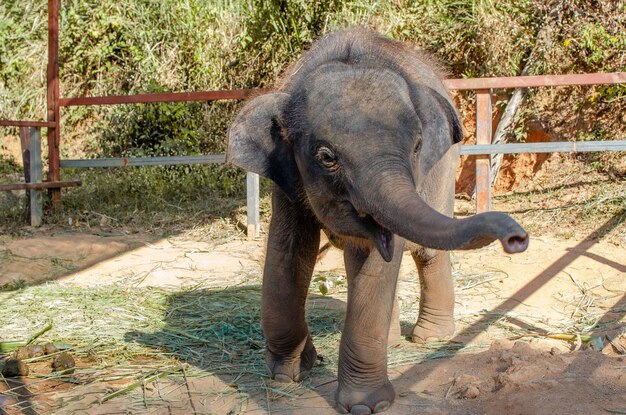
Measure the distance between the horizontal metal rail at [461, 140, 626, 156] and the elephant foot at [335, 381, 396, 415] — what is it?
4322 mm

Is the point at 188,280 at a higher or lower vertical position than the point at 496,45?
lower

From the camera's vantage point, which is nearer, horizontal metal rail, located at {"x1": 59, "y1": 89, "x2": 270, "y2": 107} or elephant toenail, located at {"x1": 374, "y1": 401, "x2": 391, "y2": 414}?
elephant toenail, located at {"x1": 374, "y1": 401, "x2": 391, "y2": 414}

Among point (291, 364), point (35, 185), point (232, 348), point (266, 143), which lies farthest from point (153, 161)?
point (266, 143)

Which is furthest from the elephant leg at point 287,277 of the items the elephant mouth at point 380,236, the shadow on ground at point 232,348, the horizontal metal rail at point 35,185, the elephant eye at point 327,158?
the horizontal metal rail at point 35,185

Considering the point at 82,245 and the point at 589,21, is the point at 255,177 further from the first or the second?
the point at 589,21

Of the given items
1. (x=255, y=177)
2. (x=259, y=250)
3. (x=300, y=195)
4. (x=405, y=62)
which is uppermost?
(x=405, y=62)

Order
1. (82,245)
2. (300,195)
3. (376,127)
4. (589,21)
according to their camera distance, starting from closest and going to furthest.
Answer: (376,127) < (300,195) < (82,245) < (589,21)

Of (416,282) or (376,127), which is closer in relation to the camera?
(376,127)

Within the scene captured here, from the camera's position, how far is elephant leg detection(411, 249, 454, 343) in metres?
5.22

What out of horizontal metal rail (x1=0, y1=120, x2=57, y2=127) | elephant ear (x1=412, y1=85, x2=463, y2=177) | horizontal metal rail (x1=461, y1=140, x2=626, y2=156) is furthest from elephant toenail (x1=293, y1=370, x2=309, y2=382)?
horizontal metal rail (x1=0, y1=120, x2=57, y2=127)

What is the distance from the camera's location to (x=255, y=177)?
28.0 ft

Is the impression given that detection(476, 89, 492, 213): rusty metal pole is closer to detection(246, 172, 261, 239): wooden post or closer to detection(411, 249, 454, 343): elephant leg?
detection(246, 172, 261, 239): wooden post

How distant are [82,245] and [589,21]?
248 inches

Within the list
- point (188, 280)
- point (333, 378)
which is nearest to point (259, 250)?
point (188, 280)
